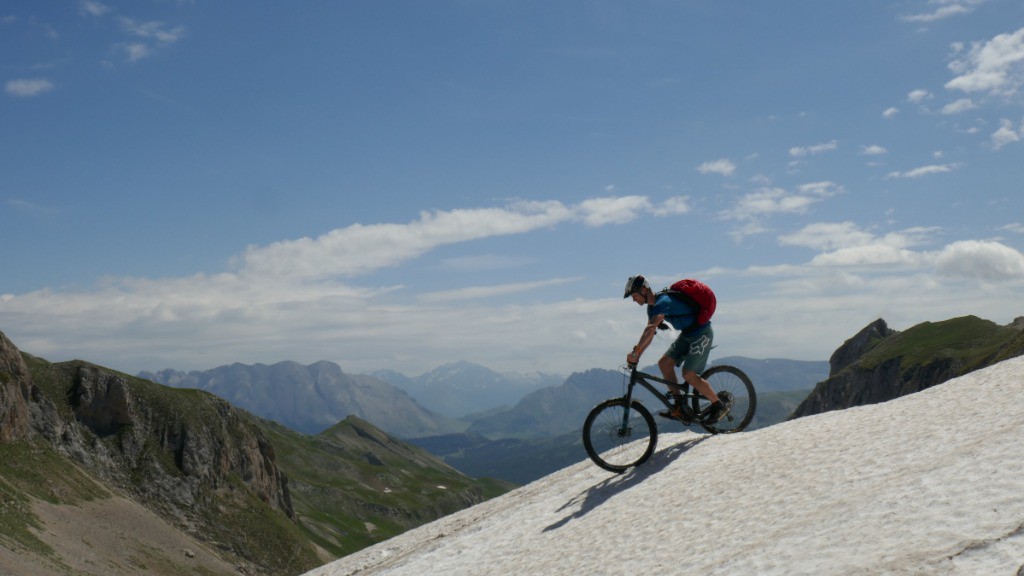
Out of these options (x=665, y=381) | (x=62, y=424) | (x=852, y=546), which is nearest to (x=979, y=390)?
(x=665, y=381)

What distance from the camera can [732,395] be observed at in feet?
58.2

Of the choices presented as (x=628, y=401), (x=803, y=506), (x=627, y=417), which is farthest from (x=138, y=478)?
(x=803, y=506)

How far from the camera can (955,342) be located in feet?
609

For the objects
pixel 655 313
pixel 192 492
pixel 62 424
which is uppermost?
pixel 655 313

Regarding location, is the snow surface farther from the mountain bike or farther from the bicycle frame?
the bicycle frame

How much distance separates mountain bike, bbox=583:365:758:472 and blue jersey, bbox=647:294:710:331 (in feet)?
4.37

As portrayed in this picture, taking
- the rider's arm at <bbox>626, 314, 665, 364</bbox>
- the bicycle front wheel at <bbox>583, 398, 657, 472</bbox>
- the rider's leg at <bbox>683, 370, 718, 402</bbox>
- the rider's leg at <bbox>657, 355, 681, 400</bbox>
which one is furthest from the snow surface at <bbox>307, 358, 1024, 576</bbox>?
the rider's arm at <bbox>626, 314, 665, 364</bbox>

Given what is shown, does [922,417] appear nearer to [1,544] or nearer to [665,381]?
[665,381]

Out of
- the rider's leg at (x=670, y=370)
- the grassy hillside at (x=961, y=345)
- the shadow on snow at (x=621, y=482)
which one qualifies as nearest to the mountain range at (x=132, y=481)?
the shadow on snow at (x=621, y=482)

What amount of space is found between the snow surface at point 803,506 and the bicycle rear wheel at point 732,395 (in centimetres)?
94

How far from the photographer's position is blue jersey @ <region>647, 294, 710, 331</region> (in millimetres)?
16562

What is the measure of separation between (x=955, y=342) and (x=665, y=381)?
201601mm

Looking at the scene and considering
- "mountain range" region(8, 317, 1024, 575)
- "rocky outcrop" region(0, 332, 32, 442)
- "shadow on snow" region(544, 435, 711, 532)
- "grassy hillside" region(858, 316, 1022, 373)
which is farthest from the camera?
"grassy hillside" region(858, 316, 1022, 373)

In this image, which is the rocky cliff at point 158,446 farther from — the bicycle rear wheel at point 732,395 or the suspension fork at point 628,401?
the bicycle rear wheel at point 732,395
